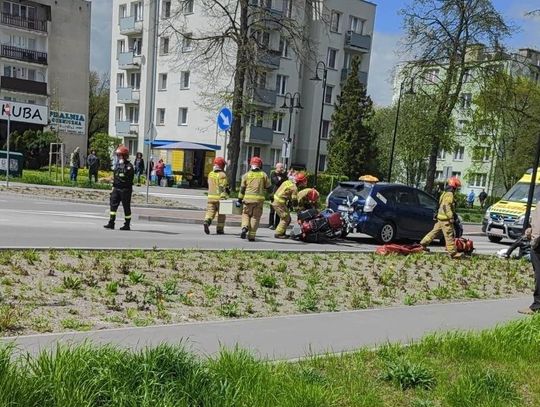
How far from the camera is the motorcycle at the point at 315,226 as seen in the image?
15.1m

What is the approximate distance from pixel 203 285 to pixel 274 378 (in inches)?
153

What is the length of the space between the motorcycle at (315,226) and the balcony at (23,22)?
50696mm

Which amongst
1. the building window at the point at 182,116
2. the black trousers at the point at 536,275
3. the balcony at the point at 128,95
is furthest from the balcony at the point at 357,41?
the black trousers at the point at 536,275

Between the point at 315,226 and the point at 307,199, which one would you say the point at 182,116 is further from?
the point at 315,226

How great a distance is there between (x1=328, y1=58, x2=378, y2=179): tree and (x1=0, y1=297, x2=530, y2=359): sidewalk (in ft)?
148

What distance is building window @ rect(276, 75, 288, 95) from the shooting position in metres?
52.9

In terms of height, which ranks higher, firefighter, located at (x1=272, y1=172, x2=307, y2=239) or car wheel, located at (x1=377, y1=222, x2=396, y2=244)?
firefighter, located at (x1=272, y1=172, x2=307, y2=239)

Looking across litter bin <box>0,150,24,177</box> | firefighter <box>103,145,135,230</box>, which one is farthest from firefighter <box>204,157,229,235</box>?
litter bin <box>0,150,24,177</box>

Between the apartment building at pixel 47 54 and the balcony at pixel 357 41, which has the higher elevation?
the balcony at pixel 357 41

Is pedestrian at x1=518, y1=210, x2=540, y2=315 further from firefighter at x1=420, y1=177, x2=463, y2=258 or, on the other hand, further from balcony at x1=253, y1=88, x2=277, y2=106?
balcony at x1=253, y1=88, x2=277, y2=106

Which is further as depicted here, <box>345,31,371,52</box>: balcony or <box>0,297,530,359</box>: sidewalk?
<box>345,31,371,52</box>: balcony

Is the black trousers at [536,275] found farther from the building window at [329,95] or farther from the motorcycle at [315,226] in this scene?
the building window at [329,95]

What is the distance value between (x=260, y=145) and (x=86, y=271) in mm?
44344

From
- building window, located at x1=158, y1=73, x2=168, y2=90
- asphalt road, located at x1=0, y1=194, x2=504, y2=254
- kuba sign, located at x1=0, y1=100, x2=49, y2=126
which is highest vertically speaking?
building window, located at x1=158, y1=73, x2=168, y2=90
